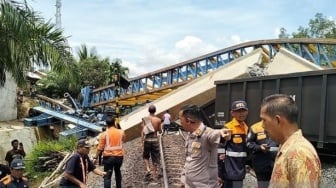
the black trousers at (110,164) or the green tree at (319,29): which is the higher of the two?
the green tree at (319,29)

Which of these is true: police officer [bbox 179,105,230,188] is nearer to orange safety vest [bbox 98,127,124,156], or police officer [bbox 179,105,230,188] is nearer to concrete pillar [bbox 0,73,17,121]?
orange safety vest [bbox 98,127,124,156]

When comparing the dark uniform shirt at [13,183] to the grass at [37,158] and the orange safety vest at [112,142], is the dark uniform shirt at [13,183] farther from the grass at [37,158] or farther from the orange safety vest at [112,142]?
the grass at [37,158]

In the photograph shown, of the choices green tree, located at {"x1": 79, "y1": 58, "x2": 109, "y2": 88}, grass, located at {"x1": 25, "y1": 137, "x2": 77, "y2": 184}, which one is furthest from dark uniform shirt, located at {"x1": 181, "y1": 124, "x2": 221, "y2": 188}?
green tree, located at {"x1": 79, "y1": 58, "x2": 109, "y2": 88}

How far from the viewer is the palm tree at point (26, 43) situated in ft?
32.5

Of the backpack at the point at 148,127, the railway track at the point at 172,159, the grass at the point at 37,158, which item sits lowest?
the grass at the point at 37,158

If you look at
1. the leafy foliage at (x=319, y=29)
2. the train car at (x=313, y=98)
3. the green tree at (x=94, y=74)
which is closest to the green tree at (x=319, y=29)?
the leafy foliage at (x=319, y=29)

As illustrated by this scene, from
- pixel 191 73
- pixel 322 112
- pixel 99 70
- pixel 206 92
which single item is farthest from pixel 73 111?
pixel 322 112

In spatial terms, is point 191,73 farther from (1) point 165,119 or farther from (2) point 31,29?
(2) point 31,29

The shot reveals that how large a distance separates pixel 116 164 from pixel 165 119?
32.4ft

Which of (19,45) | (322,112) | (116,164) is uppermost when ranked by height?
(19,45)

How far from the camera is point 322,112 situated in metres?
9.98

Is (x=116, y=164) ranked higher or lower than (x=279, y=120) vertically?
lower

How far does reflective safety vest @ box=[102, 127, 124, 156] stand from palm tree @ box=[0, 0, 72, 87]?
210 centimetres

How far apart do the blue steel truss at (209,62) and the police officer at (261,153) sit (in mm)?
13295
